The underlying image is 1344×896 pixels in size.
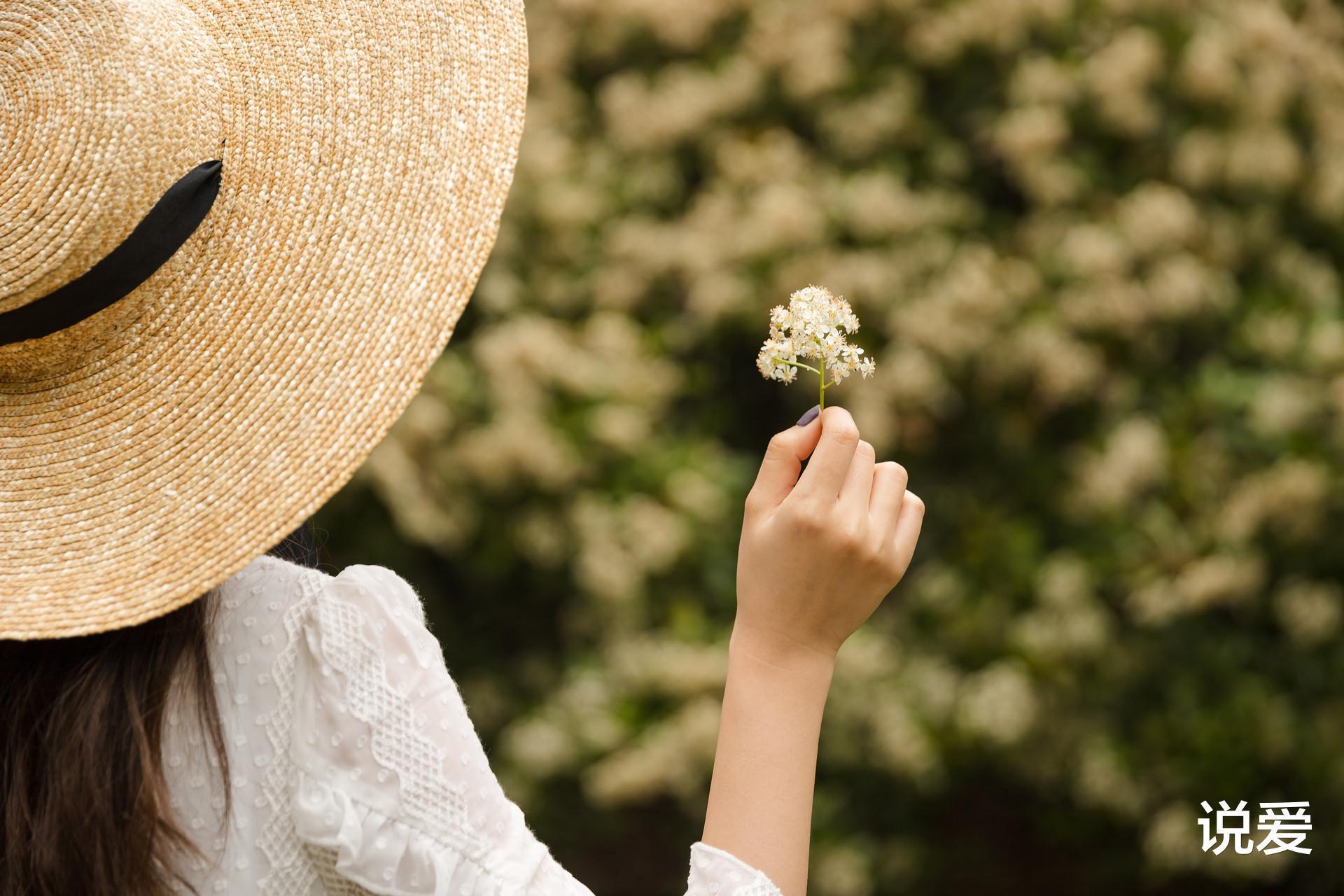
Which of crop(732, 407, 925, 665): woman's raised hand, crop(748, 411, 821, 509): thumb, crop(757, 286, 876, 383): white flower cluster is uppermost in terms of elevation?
crop(757, 286, 876, 383): white flower cluster

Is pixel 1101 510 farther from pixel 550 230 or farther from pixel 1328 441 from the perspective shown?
pixel 550 230

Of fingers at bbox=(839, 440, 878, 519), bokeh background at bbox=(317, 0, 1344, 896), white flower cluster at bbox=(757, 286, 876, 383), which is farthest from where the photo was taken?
bokeh background at bbox=(317, 0, 1344, 896)

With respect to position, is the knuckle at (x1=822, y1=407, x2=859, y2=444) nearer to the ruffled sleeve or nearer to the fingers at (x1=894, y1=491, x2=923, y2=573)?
the fingers at (x1=894, y1=491, x2=923, y2=573)

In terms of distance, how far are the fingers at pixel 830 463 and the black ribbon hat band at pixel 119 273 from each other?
18.5 inches

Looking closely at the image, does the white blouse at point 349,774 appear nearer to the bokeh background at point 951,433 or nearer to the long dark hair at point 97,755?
the long dark hair at point 97,755

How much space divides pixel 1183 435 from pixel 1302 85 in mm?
920

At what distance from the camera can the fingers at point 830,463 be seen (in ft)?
2.97

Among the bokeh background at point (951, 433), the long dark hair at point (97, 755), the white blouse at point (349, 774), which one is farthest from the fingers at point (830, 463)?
the bokeh background at point (951, 433)

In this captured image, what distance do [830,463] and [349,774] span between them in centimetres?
39

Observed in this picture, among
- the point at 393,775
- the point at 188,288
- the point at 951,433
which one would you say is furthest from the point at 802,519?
the point at 951,433

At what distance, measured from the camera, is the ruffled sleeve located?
81 centimetres

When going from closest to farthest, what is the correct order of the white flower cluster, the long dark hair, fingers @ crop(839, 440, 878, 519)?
the long dark hair, fingers @ crop(839, 440, 878, 519), the white flower cluster

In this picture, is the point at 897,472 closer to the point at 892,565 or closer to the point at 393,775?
the point at 892,565

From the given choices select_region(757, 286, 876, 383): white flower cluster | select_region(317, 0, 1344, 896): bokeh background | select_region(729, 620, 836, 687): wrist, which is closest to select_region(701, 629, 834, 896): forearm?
select_region(729, 620, 836, 687): wrist
